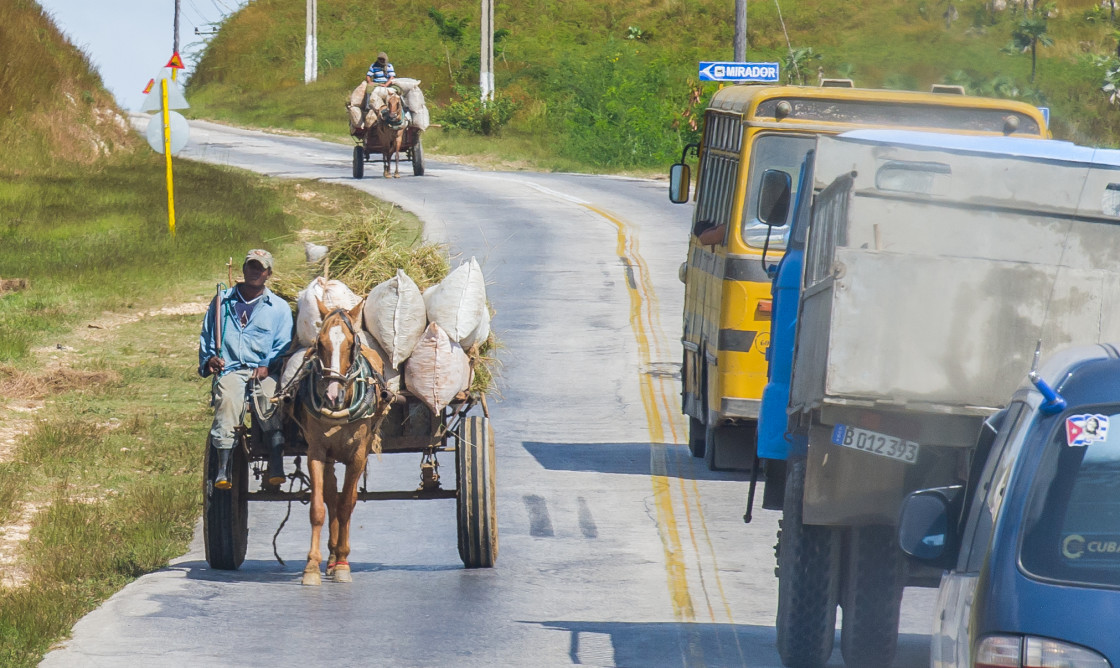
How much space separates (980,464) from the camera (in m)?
6.08

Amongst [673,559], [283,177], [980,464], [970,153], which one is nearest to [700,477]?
[673,559]

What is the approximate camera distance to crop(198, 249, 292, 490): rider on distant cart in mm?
10922

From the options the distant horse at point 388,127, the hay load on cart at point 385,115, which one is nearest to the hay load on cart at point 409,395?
the hay load on cart at point 385,115

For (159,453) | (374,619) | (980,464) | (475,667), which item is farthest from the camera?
(159,453)

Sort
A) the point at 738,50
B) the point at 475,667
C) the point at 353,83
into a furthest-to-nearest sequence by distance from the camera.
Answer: the point at 353,83 → the point at 738,50 → the point at 475,667

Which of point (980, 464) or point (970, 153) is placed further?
point (970, 153)

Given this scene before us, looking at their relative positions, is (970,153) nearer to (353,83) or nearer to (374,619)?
(374,619)

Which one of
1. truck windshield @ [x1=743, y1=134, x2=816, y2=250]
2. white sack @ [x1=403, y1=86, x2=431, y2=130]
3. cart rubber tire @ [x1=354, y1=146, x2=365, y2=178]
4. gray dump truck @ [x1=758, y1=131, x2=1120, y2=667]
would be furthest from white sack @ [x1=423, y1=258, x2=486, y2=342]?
cart rubber tire @ [x1=354, y1=146, x2=365, y2=178]

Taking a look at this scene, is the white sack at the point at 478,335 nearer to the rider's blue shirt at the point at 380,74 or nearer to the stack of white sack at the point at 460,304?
the stack of white sack at the point at 460,304

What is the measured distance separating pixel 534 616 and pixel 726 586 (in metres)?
1.61

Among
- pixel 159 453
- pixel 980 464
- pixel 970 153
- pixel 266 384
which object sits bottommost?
pixel 159 453

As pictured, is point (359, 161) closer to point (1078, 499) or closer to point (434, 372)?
point (434, 372)

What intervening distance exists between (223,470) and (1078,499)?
711 centimetres

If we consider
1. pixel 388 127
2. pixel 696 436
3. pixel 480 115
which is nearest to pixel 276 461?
pixel 696 436
